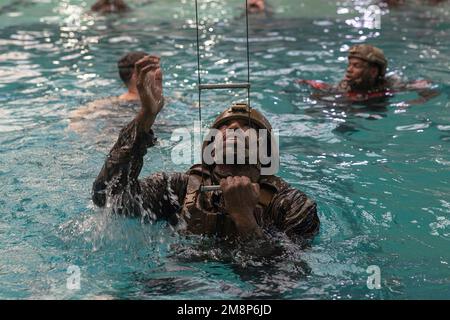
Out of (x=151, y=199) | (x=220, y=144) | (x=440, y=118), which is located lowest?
(x=440, y=118)

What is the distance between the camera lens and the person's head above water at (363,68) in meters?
9.06

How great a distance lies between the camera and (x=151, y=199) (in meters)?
4.70

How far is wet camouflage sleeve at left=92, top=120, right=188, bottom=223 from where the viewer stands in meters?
4.40

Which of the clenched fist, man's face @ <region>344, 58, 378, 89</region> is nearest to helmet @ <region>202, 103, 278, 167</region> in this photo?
the clenched fist

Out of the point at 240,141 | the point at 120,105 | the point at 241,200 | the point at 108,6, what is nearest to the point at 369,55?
the point at 120,105

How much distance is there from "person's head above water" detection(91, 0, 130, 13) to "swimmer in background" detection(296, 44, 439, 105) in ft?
26.8

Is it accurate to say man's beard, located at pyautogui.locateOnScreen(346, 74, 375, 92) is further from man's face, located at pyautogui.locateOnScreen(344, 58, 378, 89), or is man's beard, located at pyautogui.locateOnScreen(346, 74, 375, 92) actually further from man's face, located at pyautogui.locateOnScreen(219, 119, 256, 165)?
man's face, located at pyautogui.locateOnScreen(219, 119, 256, 165)

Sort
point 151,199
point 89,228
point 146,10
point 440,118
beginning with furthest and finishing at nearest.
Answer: point 146,10 → point 440,118 → point 89,228 → point 151,199

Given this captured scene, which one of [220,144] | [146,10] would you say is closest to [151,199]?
[220,144]
